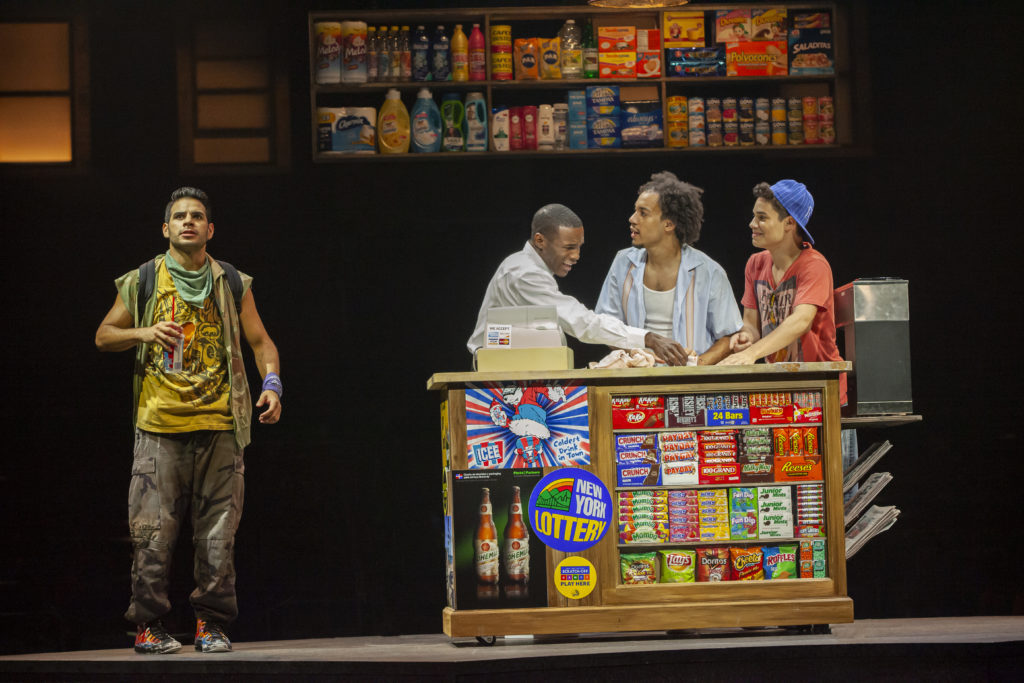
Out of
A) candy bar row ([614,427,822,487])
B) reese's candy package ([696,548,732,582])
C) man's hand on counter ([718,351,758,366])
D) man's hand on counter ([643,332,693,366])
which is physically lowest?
reese's candy package ([696,548,732,582])

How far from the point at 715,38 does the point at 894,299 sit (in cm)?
170

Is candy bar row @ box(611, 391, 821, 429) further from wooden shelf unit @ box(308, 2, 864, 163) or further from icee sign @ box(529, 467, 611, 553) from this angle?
wooden shelf unit @ box(308, 2, 864, 163)

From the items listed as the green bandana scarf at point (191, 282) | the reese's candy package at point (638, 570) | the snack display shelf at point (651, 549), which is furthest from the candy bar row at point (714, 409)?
the green bandana scarf at point (191, 282)

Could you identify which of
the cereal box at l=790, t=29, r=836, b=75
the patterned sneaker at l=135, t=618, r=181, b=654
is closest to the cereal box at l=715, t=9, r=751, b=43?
the cereal box at l=790, t=29, r=836, b=75

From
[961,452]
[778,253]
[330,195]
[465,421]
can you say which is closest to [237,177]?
[330,195]

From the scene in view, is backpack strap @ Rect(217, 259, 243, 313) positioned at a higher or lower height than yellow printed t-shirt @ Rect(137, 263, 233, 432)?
higher

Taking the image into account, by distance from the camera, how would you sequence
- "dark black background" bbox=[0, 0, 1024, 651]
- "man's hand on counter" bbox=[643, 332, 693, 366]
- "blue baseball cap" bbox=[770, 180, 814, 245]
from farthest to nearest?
"dark black background" bbox=[0, 0, 1024, 651] < "blue baseball cap" bbox=[770, 180, 814, 245] < "man's hand on counter" bbox=[643, 332, 693, 366]

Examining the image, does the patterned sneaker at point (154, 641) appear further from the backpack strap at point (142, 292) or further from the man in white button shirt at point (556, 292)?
the man in white button shirt at point (556, 292)

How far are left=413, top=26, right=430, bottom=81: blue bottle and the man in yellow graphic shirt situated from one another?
151 centimetres

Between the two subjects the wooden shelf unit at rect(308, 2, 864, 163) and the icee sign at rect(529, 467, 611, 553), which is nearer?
the icee sign at rect(529, 467, 611, 553)

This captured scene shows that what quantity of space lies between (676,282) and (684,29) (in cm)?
138

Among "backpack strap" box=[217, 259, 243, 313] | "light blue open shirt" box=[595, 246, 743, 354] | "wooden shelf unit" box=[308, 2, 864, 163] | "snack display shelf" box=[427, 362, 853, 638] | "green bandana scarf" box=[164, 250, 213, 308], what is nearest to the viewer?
"snack display shelf" box=[427, 362, 853, 638]

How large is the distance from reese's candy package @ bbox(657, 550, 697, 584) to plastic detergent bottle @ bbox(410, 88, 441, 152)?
95.8 inches

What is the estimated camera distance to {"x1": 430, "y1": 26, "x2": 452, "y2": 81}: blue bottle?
234 inches
